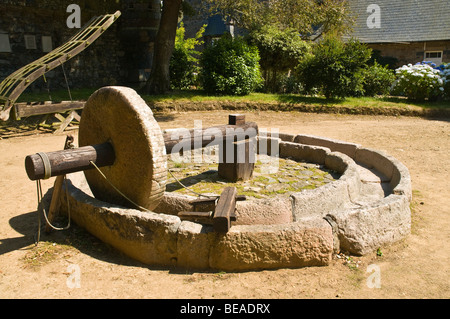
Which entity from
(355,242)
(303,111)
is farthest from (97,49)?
(355,242)

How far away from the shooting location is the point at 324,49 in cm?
1197

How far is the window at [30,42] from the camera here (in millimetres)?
12548

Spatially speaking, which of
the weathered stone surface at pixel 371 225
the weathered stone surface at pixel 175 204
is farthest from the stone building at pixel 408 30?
the weathered stone surface at pixel 175 204

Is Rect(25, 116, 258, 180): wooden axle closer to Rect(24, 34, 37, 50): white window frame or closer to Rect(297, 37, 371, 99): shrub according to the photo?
Rect(297, 37, 371, 99): shrub

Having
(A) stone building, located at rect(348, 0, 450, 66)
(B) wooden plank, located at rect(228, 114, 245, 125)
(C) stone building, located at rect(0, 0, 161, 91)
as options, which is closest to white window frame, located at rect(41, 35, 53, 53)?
(C) stone building, located at rect(0, 0, 161, 91)

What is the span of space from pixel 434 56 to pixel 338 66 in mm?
9403

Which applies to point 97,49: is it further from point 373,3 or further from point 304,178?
point 373,3

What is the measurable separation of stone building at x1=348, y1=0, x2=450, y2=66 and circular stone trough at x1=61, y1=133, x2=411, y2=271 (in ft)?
54.2

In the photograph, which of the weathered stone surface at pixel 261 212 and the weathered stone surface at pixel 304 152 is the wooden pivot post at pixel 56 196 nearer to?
the weathered stone surface at pixel 261 212

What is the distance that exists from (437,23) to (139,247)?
1959cm

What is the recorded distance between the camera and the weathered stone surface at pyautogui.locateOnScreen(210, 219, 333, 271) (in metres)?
3.21

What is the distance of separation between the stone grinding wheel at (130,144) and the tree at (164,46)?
28.6 feet

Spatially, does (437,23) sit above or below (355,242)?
above

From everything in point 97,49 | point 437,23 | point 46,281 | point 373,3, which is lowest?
point 46,281
